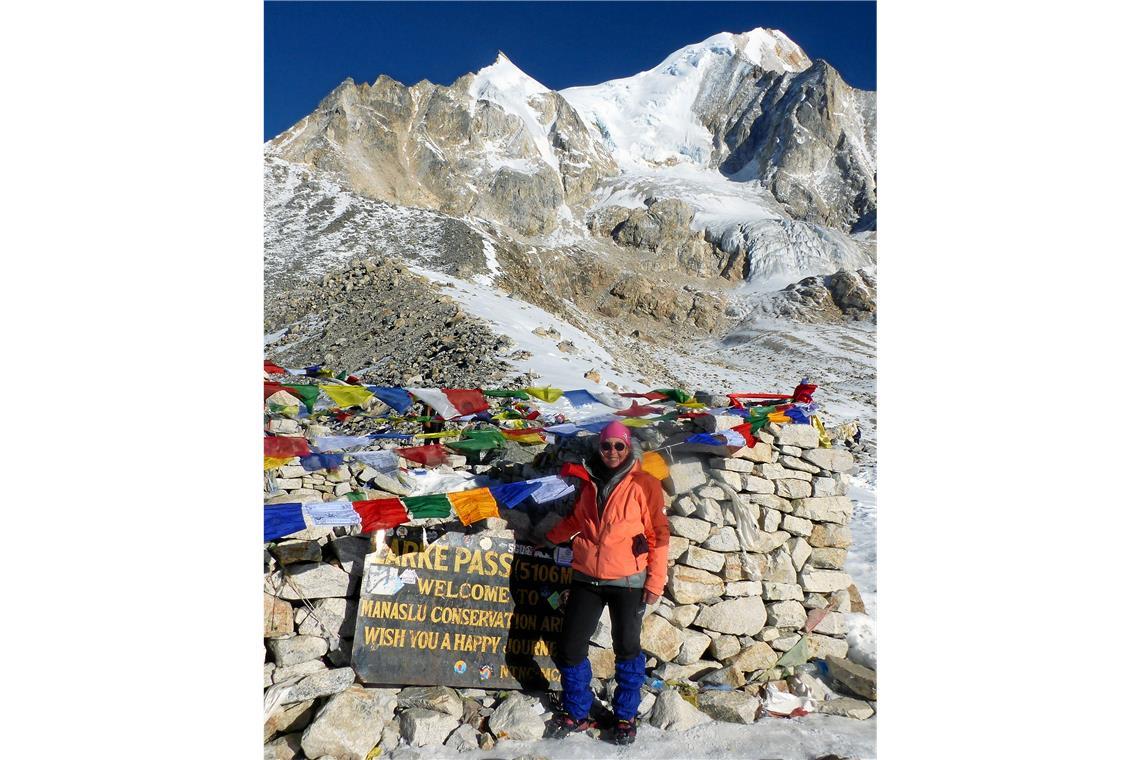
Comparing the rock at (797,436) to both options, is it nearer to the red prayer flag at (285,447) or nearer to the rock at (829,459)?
the rock at (829,459)

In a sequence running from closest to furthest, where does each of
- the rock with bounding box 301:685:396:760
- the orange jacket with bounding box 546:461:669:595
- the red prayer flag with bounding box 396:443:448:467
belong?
the rock with bounding box 301:685:396:760 → the orange jacket with bounding box 546:461:669:595 → the red prayer flag with bounding box 396:443:448:467

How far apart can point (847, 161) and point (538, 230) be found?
41.2 metres

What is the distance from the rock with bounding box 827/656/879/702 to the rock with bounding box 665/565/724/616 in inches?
36.3

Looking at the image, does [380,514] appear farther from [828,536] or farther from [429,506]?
[828,536]

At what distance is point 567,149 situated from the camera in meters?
86.3

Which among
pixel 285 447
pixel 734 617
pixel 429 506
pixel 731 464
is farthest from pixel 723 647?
pixel 285 447

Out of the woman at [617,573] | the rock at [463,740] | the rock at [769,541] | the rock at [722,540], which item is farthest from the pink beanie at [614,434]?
the rock at [463,740]

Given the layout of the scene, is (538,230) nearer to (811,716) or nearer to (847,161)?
(847,161)

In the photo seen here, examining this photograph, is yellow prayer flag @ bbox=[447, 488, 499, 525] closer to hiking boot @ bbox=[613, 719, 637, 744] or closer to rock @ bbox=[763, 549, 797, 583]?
hiking boot @ bbox=[613, 719, 637, 744]

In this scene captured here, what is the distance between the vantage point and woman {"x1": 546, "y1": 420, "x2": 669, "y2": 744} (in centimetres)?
372

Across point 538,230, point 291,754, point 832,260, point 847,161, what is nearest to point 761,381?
point 291,754

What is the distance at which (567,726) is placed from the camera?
3.81m

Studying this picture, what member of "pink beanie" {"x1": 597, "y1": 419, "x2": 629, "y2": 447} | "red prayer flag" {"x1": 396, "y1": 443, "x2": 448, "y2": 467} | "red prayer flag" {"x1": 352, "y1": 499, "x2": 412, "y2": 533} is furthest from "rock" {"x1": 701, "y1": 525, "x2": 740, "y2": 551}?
"red prayer flag" {"x1": 396, "y1": 443, "x2": 448, "y2": 467}

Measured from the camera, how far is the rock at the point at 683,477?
483 cm
